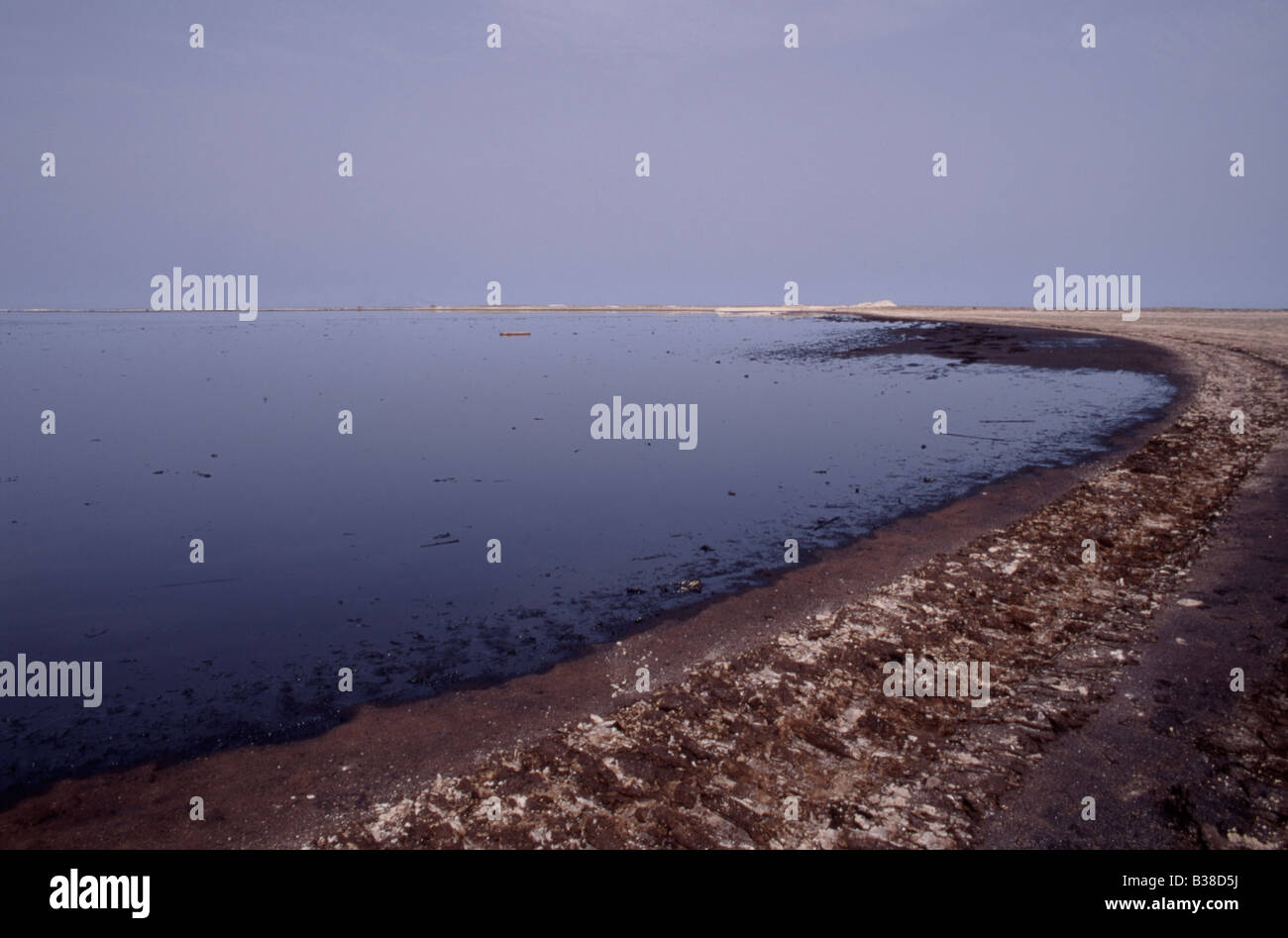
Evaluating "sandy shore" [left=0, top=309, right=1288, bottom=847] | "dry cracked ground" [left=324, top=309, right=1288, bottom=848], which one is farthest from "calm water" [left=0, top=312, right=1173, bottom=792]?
"dry cracked ground" [left=324, top=309, right=1288, bottom=848]

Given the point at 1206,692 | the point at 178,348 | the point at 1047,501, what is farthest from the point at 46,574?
the point at 178,348

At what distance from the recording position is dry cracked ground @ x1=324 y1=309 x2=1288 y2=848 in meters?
4.13

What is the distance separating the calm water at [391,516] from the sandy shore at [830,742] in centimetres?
63

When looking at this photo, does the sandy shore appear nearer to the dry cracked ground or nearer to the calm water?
the dry cracked ground

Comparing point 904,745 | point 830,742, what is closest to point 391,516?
point 830,742

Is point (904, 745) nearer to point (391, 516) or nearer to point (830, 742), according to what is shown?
point (830, 742)

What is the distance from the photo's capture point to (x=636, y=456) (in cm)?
1499

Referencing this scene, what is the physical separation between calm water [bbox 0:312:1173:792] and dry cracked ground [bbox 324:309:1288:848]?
5.34 feet

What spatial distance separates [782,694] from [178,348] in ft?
167

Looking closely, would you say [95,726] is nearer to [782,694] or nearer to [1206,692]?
[782,694]

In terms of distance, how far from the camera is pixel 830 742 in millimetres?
4969

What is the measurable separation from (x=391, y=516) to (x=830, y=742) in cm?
787

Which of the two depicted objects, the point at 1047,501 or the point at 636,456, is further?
the point at 636,456

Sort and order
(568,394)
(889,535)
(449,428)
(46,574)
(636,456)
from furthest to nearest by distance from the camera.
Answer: (568,394) → (449,428) → (636,456) → (889,535) → (46,574)
